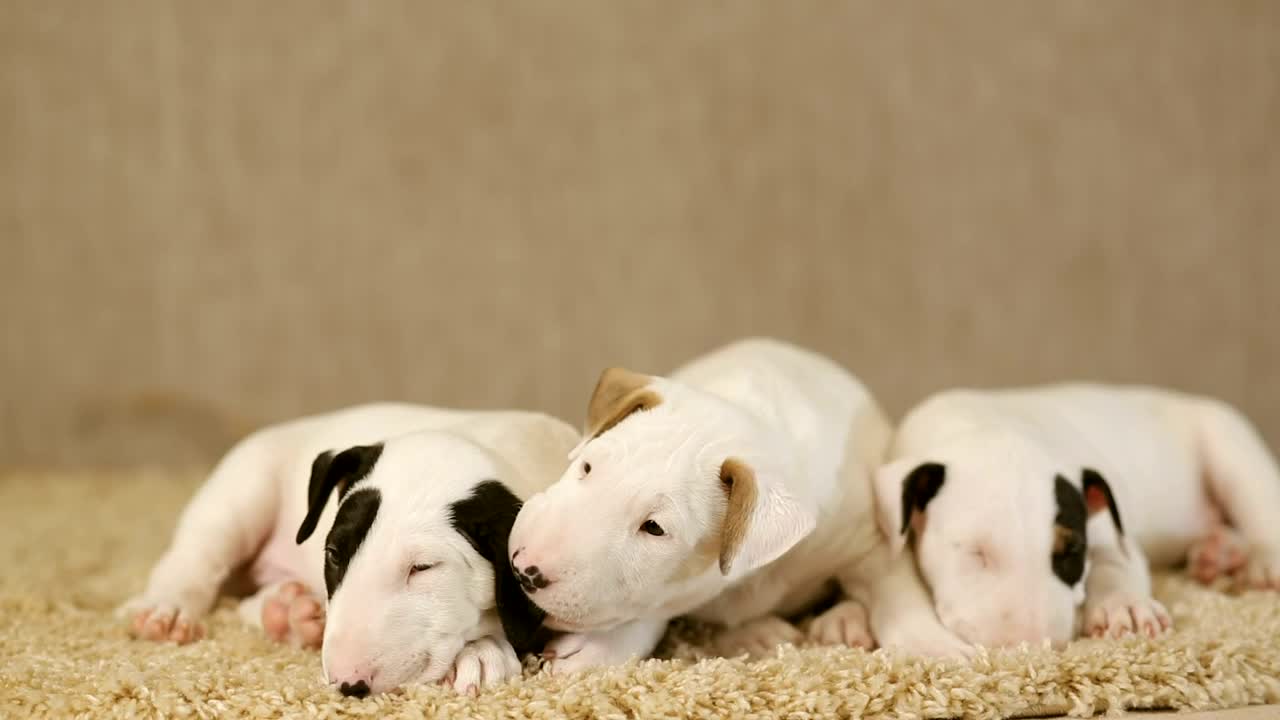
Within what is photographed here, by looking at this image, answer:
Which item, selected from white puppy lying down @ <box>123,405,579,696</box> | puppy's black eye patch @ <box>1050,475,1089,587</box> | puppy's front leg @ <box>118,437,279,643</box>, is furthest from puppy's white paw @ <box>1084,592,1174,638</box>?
puppy's front leg @ <box>118,437,279,643</box>

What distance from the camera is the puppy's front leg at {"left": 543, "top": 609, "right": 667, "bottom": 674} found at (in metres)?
2.05

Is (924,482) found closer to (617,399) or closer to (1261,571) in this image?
(617,399)

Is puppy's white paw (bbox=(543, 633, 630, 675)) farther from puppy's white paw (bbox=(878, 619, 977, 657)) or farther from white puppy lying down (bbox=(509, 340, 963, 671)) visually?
puppy's white paw (bbox=(878, 619, 977, 657))

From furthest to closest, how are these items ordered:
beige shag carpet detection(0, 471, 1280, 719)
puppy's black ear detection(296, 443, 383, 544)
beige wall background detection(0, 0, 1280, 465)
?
1. beige wall background detection(0, 0, 1280, 465)
2. puppy's black ear detection(296, 443, 383, 544)
3. beige shag carpet detection(0, 471, 1280, 719)

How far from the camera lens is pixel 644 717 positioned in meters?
1.78

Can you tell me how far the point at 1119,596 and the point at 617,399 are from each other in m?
1.12

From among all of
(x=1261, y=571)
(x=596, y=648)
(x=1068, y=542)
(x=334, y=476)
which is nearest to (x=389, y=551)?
(x=334, y=476)

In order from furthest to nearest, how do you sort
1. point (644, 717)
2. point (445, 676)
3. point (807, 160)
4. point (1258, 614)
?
point (807, 160) < point (1258, 614) < point (445, 676) < point (644, 717)

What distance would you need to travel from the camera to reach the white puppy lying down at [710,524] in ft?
6.30

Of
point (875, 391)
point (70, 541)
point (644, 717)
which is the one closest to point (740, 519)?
point (644, 717)

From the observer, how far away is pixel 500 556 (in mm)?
1990

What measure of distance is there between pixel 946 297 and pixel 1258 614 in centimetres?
249

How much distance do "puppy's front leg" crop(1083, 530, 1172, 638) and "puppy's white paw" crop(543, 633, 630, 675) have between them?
99cm

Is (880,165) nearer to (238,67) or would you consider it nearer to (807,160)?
(807,160)
